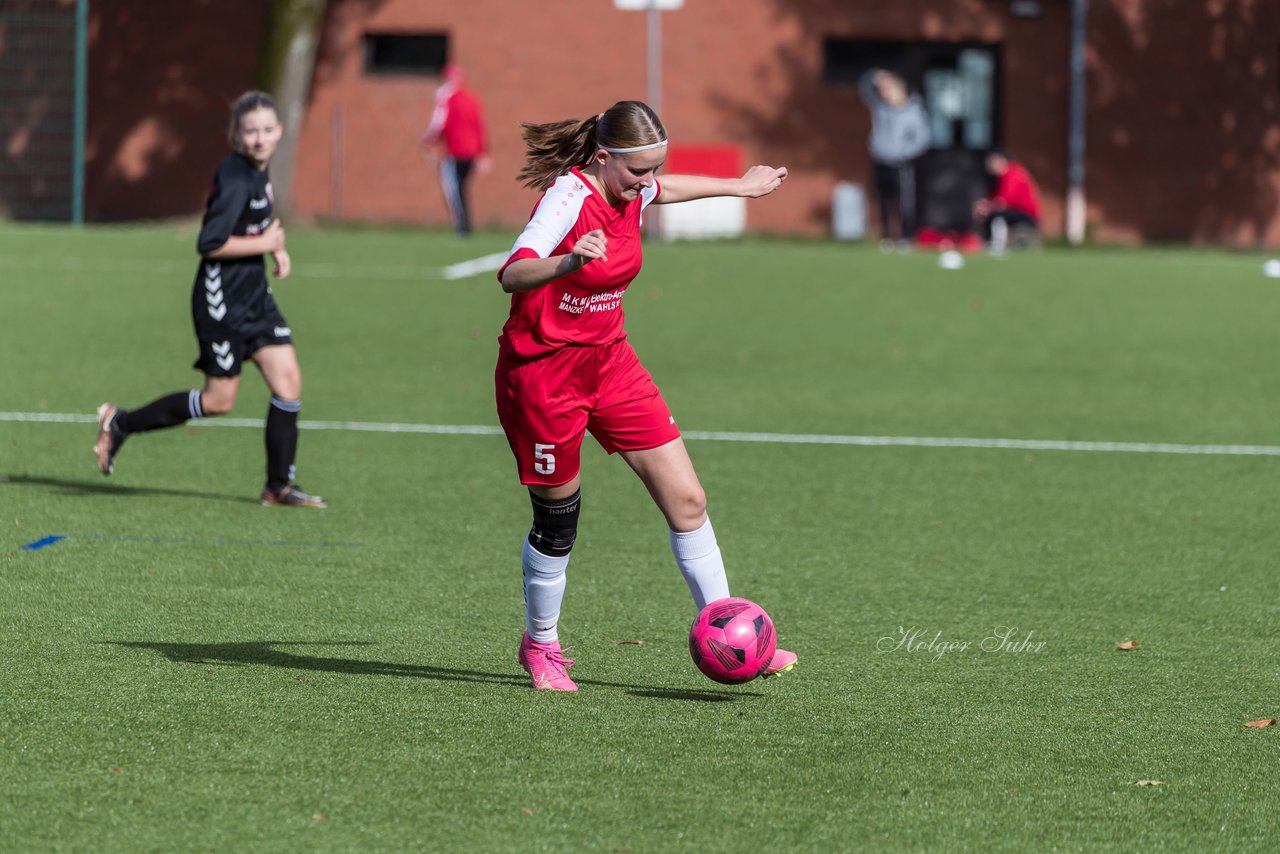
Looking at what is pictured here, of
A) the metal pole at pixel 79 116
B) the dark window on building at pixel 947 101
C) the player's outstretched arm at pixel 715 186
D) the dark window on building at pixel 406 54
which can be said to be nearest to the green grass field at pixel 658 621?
the player's outstretched arm at pixel 715 186

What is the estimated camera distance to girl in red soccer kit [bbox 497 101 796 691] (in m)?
5.96

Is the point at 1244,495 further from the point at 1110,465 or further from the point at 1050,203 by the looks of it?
the point at 1050,203

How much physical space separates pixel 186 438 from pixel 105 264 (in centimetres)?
1109

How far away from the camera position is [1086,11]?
31.6m

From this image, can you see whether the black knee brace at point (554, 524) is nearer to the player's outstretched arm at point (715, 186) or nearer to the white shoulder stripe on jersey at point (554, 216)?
the white shoulder stripe on jersey at point (554, 216)

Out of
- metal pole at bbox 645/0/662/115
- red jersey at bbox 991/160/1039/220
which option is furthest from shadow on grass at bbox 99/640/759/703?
metal pole at bbox 645/0/662/115

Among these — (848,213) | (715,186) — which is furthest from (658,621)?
(848,213)

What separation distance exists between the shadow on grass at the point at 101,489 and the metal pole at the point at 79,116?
20771mm

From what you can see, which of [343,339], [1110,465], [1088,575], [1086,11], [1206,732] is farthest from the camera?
[1086,11]

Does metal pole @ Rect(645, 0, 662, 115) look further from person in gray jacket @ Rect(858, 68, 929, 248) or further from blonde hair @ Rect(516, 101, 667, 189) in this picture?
blonde hair @ Rect(516, 101, 667, 189)

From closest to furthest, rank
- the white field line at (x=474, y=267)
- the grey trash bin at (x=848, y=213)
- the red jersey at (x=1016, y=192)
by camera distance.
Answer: the white field line at (x=474, y=267), the red jersey at (x=1016, y=192), the grey trash bin at (x=848, y=213)

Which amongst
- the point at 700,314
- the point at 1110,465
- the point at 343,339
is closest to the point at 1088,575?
the point at 1110,465
